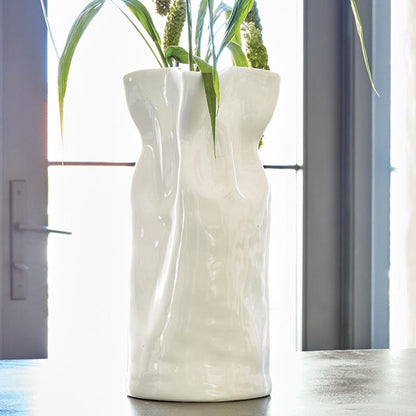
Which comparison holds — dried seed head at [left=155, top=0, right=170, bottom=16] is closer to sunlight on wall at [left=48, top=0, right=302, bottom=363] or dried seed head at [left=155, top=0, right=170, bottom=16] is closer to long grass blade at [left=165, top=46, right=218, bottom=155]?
long grass blade at [left=165, top=46, right=218, bottom=155]

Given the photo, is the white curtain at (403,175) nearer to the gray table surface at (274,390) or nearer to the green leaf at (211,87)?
the gray table surface at (274,390)

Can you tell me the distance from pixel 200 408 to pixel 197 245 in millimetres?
123

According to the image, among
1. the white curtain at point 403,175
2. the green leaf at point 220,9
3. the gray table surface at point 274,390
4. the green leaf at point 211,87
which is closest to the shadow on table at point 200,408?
the gray table surface at point 274,390

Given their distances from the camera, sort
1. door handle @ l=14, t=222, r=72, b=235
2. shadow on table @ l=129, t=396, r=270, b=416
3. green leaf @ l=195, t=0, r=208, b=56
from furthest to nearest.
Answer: door handle @ l=14, t=222, r=72, b=235 → green leaf @ l=195, t=0, r=208, b=56 → shadow on table @ l=129, t=396, r=270, b=416

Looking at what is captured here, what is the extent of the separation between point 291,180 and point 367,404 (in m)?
1.30

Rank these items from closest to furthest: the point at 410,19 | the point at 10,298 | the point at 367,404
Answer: the point at 367,404
the point at 10,298
the point at 410,19

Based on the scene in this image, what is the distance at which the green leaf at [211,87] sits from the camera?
54cm

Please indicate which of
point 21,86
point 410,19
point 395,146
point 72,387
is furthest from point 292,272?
point 72,387

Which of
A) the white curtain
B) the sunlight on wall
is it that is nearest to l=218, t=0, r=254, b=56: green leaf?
the sunlight on wall

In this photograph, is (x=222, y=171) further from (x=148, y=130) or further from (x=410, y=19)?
(x=410, y=19)

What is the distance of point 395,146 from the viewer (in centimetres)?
182

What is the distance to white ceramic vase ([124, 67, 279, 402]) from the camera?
56cm

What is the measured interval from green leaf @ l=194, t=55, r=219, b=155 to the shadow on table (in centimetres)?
20

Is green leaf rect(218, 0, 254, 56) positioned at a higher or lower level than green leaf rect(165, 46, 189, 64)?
higher
